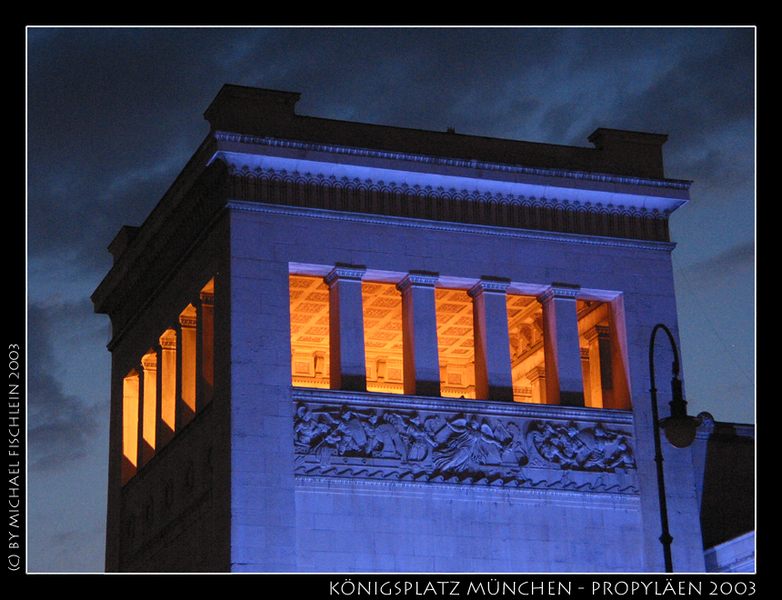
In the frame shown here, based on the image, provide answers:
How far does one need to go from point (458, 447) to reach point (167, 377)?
34.7 feet

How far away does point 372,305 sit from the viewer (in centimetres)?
5891

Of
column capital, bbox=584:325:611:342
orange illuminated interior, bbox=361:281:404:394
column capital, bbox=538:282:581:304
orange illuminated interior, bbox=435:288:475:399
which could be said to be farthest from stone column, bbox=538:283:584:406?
orange illuminated interior, bbox=361:281:404:394

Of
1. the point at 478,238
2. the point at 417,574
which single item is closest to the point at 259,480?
the point at 417,574

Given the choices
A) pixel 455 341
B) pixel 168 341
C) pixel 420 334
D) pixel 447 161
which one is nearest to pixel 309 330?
pixel 455 341

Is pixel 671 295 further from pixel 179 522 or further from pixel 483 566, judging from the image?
pixel 179 522

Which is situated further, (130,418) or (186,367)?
(130,418)

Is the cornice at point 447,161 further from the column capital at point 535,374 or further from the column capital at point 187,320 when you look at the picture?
the column capital at point 535,374

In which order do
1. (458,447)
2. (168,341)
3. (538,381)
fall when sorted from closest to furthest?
(458,447) < (168,341) < (538,381)

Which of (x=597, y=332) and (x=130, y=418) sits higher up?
(x=597, y=332)

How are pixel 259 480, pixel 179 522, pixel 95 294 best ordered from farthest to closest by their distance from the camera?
1. pixel 95 294
2. pixel 179 522
3. pixel 259 480

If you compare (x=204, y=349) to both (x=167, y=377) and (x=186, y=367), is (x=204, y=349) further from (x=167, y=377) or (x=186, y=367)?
(x=167, y=377)

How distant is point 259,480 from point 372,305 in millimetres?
10583

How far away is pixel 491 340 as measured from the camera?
2122 inches

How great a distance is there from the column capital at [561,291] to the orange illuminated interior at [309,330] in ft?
20.8
